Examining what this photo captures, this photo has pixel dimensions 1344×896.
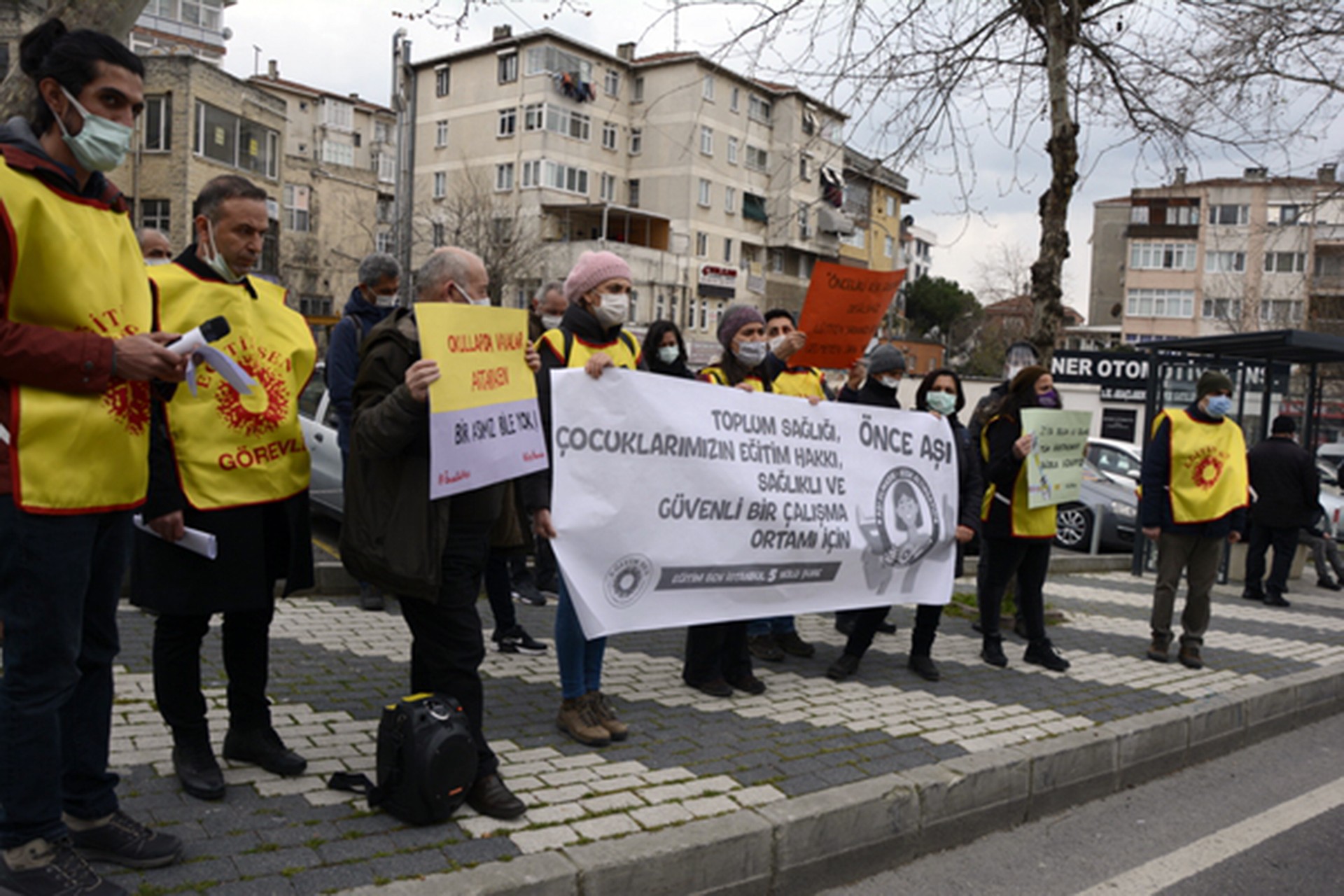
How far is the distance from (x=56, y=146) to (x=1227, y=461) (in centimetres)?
752

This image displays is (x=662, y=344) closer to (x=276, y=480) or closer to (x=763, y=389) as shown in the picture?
(x=763, y=389)

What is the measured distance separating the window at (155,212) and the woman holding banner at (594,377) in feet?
124

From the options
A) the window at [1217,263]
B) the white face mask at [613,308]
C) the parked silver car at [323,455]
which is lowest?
the parked silver car at [323,455]

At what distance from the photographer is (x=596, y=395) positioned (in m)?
4.95

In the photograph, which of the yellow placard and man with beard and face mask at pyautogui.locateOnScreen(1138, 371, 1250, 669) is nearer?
the yellow placard

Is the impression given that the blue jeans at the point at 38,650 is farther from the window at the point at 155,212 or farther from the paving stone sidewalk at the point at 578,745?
the window at the point at 155,212

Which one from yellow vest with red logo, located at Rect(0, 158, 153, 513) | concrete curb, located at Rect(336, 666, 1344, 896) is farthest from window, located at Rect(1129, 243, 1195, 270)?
yellow vest with red logo, located at Rect(0, 158, 153, 513)

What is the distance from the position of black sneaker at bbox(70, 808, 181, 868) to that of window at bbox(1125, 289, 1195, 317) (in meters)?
83.8

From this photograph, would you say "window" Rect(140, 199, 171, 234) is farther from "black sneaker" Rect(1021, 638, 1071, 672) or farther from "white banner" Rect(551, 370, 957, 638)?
"black sneaker" Rect(1021, 638, 1071, 672)

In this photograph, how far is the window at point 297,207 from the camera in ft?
189

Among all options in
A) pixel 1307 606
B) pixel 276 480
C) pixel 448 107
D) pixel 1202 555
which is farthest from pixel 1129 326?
pixel 276 480

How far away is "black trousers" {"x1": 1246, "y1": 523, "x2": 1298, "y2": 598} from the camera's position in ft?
38.7

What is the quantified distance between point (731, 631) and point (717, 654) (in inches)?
6.5

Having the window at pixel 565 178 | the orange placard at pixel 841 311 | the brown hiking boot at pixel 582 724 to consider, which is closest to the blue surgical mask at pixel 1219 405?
the orange placard at pixel 841 311
